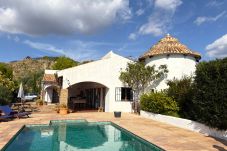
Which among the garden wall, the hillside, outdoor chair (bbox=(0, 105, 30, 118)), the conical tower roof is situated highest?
the hillside

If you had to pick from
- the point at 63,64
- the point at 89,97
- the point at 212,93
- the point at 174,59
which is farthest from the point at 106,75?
the point at 63,64

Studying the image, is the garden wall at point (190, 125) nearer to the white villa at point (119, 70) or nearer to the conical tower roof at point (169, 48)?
the white villa at point (119, 70)

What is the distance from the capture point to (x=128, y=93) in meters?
28.5

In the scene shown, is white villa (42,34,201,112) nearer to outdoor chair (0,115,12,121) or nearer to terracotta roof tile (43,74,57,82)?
outdoor chair (0,115,12,121)

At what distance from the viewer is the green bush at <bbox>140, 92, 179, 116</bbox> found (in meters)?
20.4

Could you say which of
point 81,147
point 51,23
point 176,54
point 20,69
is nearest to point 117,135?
point 81,147

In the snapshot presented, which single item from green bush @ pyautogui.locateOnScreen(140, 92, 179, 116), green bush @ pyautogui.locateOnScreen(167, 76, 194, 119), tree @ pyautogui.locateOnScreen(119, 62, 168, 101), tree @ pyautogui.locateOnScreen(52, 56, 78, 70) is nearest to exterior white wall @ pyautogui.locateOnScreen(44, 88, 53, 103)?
tree @ pyautogui.locateOnScreen(119, 62, 168, 101)

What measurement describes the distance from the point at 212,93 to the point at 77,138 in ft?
25.9

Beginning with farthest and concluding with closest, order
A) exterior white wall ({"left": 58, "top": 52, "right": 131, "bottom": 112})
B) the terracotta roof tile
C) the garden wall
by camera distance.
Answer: the terracotta roof tile → exterior white wall ({"left": 58, "top": 52, "right": 131, "bottom": 112}) → the garden wall

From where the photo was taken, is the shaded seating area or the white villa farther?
the white villa

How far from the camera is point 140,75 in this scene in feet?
86.2

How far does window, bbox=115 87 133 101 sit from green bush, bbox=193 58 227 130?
1316 cm

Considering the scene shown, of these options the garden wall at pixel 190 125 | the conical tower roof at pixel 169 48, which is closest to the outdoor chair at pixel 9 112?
the garden wall at pixel 190 125

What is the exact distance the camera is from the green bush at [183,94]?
18.7m
